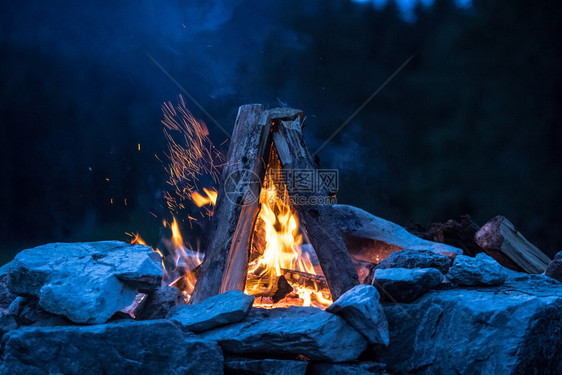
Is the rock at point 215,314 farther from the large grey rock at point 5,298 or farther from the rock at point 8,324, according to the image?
the large grey rock at point 5,298

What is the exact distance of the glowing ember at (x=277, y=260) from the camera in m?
3.48

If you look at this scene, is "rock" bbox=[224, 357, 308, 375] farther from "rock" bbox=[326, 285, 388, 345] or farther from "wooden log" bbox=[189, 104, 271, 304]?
"wooden log" bbox=[189, 104, 271, 304]

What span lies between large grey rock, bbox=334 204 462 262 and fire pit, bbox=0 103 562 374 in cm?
119

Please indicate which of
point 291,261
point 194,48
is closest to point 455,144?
point 291,261

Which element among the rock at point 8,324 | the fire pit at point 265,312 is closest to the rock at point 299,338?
the fire pit at point 265,312

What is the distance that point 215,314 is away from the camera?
2.11m

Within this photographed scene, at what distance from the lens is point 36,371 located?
1761 mm

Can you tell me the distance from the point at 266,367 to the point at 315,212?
1.30 metres

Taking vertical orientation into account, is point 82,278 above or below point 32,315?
above

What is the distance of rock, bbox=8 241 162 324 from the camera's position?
2.01 meters

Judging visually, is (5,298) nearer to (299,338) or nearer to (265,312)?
(265,312)

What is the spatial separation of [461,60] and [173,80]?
199 inches

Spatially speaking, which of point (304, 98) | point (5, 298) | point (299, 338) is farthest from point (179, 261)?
point (304, 98)

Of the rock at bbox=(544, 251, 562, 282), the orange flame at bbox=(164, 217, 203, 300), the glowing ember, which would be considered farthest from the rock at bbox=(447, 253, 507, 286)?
the orange flame at bbox=(164, 217, 203, 300)
